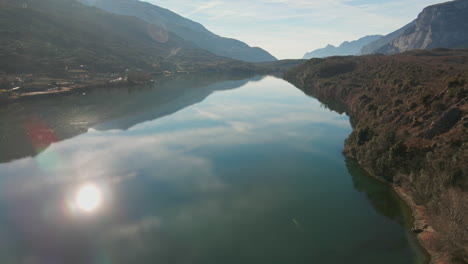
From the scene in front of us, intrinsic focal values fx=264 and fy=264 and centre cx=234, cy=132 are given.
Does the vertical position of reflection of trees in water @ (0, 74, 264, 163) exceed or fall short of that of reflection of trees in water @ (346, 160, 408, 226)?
it falls short

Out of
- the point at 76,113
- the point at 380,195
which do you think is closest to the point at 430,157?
the point at 380,195

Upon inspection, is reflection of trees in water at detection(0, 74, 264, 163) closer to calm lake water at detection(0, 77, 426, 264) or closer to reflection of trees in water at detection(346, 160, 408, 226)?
calm lake water at detection(0, 77, 426, 264)

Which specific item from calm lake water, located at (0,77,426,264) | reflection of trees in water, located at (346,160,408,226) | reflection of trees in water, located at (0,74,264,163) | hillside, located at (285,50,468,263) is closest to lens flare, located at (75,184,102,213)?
calm lake water, located at (0,77,426,264)

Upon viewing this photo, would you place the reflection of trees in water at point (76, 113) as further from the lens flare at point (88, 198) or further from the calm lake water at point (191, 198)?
the lens flare at point (88, 198)

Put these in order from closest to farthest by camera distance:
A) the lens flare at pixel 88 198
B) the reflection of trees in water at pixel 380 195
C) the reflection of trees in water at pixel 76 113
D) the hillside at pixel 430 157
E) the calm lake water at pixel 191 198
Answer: the hillside at pixel 430 157
the calm lake water at pixel 191 198
the reflection of trees in water at pixel 380 195
the lens flare at pixel 88 198
the reflection of trees in water at pixel 76 113

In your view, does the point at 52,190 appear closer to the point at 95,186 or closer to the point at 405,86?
the point at 95,186

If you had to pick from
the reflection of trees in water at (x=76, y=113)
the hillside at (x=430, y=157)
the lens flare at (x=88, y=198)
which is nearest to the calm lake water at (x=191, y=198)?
the lens flare at (x=88, y=198)

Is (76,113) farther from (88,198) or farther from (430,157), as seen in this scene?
(430,157)
